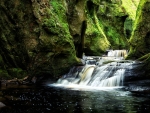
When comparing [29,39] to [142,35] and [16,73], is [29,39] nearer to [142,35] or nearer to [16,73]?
[16,73]

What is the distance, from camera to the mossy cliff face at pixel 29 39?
19.8 metres

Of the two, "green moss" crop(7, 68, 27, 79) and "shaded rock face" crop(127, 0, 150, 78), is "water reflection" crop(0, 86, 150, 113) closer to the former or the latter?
"green moss" crop(7, 68, 27, 79)

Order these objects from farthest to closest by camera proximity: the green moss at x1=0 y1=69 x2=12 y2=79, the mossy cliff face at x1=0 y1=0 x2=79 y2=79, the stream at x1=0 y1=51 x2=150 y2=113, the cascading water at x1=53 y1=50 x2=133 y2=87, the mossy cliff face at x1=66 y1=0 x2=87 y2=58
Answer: the mossy cliff face at x1=66 y1=0 x2=87 y2=58, the mossy cliff face at x1=0 y1=0 x2=79 y2=79, the green moss at x1=0 y1=69 x2=12 y2=79, the cascading water at x1=53 y1=50 x2=133 y2=87, the stream at x1=0 y1=51 x2=150 y2=113

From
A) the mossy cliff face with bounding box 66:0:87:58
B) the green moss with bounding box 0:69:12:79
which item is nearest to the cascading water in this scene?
the green moss with bounding box 0:69:12:79

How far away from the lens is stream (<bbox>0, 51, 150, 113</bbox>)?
11.0m

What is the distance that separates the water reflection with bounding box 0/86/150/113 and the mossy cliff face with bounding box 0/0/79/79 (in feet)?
15.3

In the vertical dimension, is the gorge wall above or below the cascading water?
above

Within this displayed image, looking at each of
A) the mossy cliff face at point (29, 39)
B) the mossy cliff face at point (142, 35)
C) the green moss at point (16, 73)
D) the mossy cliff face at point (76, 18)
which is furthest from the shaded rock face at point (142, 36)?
the green moss at point (16, 73)

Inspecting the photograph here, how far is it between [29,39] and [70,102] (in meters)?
8.60

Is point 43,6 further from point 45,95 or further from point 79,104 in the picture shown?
point 79,104

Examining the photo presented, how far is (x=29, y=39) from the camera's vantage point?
65.0 ft

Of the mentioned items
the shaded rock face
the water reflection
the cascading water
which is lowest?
the cascading water

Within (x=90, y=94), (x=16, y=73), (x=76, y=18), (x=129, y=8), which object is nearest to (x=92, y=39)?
(x=76, y=18)

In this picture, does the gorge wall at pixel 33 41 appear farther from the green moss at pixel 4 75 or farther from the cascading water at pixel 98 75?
the cascading water at pixel 98 75
